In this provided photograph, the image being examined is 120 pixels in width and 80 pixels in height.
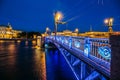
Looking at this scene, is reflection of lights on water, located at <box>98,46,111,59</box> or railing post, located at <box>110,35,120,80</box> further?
reflection of lights on water, located at <box>98,46,111,59</box>

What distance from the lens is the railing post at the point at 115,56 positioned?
4.47 metres

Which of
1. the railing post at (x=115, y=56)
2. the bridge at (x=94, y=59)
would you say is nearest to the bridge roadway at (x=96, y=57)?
the bridge at (x=94, y=59)

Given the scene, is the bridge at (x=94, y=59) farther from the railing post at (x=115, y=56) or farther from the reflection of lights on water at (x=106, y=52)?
the railing post at (x=115, y=56)

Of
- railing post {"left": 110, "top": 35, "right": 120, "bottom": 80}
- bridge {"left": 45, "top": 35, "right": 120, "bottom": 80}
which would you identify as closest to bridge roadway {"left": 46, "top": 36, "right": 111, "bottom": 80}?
bridge {"left": 45, "top": 35, "right": 120, "bottom": 80}

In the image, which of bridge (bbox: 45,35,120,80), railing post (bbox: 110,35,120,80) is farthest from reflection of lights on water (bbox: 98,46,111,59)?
railing post (bbox: 110,35,120,80)

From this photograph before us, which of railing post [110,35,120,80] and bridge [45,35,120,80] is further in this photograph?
bridge [45,35,120,80]

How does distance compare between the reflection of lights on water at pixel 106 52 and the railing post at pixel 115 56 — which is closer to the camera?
the railing post at pixel 115 56

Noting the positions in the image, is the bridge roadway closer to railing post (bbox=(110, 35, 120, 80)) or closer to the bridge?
the bridge

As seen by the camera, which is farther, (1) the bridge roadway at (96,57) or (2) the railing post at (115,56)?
(1) the bridge roadway at (96,57)

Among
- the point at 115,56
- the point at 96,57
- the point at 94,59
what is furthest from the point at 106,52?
the point at 115,56

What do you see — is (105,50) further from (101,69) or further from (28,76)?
(28,76)

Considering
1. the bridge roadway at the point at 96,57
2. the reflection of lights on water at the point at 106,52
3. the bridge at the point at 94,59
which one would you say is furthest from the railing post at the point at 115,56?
the reflection of lights on water at the point at 106,52

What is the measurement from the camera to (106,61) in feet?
23.4

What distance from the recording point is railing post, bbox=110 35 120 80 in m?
4.47
